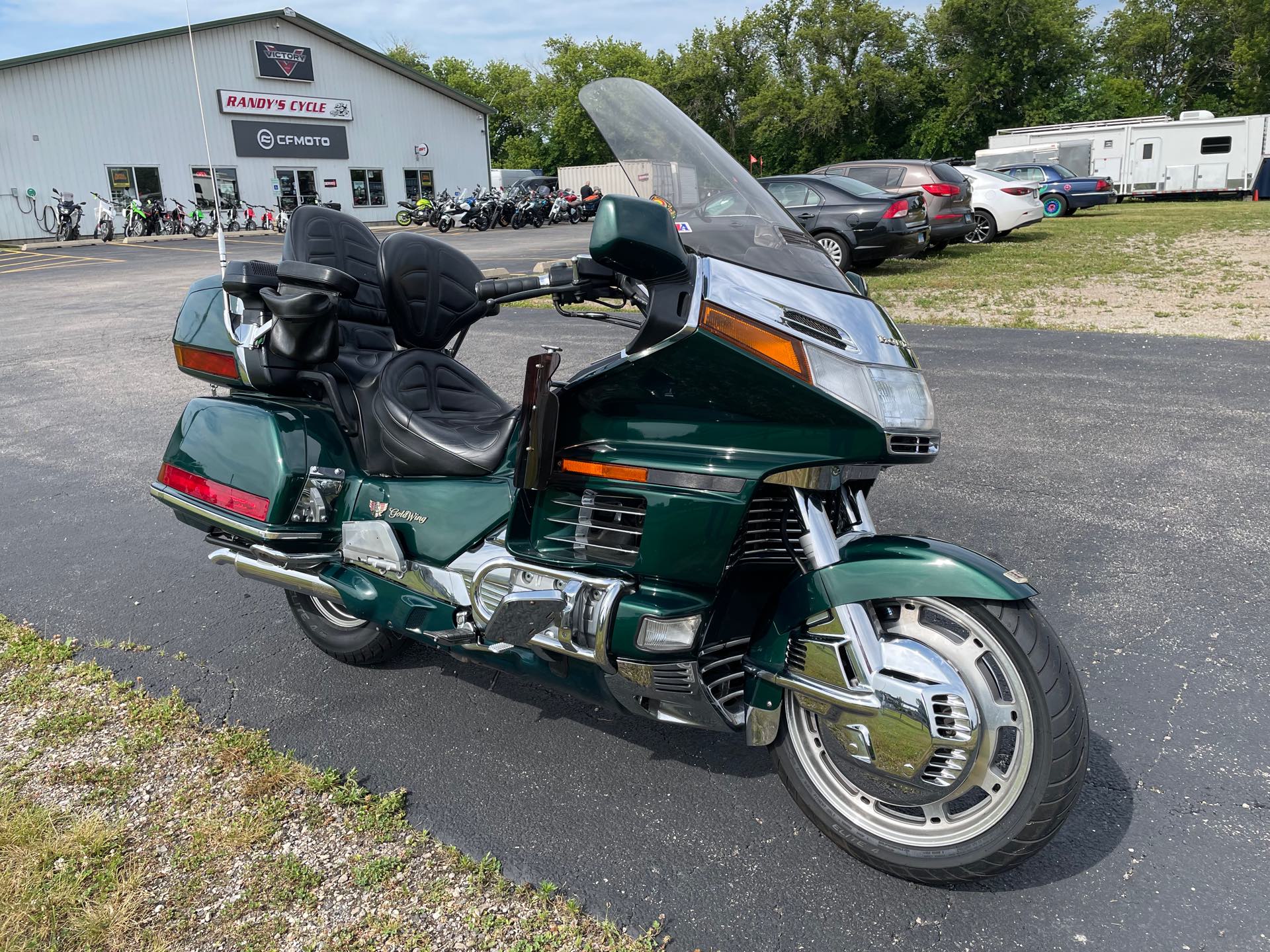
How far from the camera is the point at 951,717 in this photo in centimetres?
207

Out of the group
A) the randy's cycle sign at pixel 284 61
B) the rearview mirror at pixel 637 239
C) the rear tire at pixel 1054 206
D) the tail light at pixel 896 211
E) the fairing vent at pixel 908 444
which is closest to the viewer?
the rearview mirror at pixel 637 239

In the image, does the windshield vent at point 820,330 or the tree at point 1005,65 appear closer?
the windshield vent at point 820,330

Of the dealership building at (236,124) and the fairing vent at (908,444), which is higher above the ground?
the dealership building at (236,124)

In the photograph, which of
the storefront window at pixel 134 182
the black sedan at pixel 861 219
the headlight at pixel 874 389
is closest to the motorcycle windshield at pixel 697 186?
the headlight at pixel 874 389

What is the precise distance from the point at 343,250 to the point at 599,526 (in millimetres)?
1719

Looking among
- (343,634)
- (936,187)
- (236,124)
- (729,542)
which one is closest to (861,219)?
(936,187)

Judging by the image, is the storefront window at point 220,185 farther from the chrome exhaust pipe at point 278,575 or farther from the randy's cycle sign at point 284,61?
the chrome exhaust pipe at point 278,575

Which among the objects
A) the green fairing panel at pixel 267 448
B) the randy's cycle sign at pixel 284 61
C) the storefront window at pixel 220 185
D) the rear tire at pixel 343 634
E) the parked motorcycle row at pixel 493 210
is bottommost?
the rear tire at pixel 343 634

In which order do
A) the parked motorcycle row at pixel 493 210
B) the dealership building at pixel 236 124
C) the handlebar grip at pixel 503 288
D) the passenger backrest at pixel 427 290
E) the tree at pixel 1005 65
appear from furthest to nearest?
1. the tree at pixel 1005 65
2. the parked motorcycle row at pixel 493 210
3. the dealership building at pixel 236 124
4. the passenger backrest at pixel 427 290
5. the handlebar grip at pixel 503 288

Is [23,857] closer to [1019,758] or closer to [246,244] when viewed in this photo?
[1019,758]

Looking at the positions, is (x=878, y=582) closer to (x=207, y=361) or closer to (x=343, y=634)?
(x=343, y=634)

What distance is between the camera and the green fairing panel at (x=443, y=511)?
8.57 feet

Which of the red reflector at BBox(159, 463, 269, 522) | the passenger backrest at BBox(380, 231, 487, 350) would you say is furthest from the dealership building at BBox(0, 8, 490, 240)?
the passenger backrest at BBox(380, 231, 487, 350)

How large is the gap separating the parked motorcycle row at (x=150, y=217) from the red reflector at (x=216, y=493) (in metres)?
25.3
